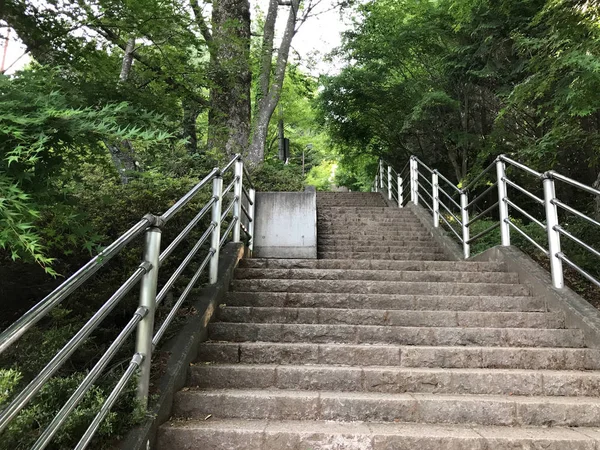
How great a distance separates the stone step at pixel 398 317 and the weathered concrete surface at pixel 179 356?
217 millimetres

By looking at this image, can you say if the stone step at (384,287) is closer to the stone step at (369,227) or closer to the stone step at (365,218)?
the stone step at (369,227)

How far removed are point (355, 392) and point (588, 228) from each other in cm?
438

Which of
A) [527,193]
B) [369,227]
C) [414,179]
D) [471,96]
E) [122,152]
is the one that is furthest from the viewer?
[471,96]

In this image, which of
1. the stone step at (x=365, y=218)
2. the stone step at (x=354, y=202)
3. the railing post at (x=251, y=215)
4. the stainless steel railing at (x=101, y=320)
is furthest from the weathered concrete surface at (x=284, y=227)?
the stone step at (x=354, y=202)

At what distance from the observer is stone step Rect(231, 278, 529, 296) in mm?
3791

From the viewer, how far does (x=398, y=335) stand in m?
3.07

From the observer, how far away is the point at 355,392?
253cm

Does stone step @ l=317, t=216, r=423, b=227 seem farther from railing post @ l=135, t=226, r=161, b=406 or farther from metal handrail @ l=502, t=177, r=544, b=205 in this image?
railing post @ l=135, t=226, r=161, b=406

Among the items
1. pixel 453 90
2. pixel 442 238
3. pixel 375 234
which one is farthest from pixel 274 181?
pixel 453 90

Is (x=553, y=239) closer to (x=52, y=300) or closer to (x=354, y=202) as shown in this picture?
(x=52, y=300)

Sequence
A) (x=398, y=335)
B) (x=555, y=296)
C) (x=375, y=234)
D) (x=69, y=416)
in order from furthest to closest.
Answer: (x=375, y=234), (x=555, y=296), (x=398, y=335), (x=69, y=416)

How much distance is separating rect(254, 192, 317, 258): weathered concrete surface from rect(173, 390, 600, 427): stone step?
10.4ft

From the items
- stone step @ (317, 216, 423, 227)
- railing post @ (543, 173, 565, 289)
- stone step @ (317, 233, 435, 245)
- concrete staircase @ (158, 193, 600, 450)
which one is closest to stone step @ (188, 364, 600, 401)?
concrete staircase @ (158, 193, 600, 450)

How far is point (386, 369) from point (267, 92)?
8.31 m
